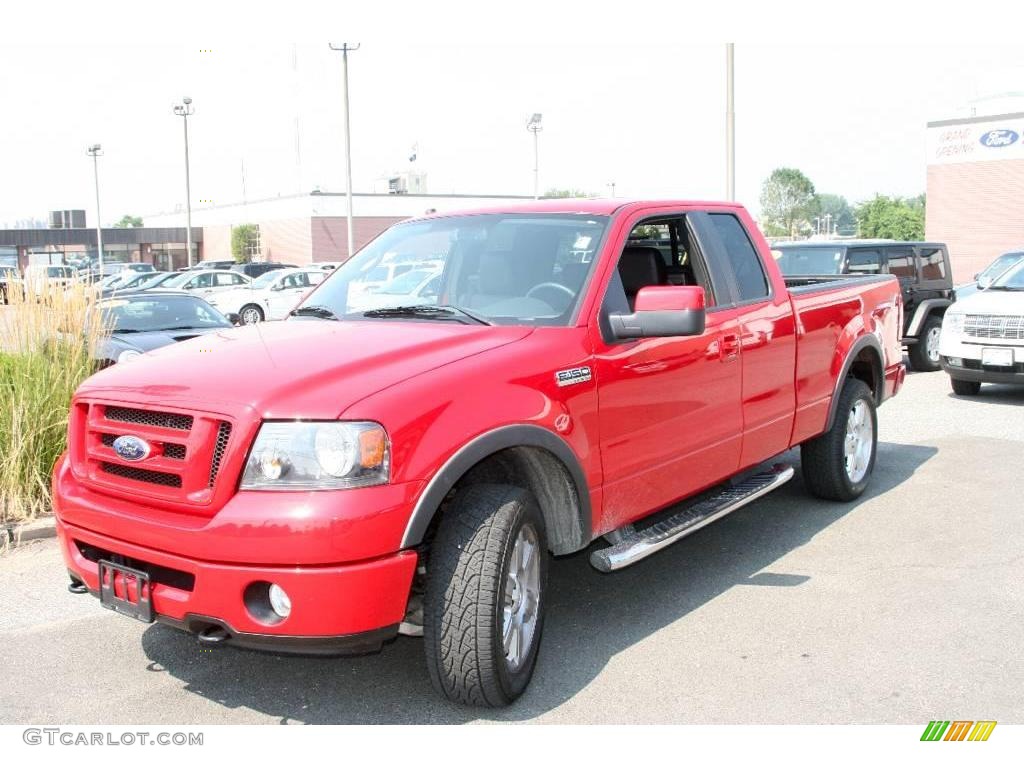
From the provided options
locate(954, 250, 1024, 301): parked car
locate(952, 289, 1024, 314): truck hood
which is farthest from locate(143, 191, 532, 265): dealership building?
locate(952, 289, 1024, 314): truck hood

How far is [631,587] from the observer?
533cm

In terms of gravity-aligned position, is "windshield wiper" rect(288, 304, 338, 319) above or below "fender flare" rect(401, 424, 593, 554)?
above

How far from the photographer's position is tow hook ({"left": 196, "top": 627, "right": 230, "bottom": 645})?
11.3 feet

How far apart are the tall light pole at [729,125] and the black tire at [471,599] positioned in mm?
12211

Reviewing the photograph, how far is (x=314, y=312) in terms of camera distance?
4934 mm

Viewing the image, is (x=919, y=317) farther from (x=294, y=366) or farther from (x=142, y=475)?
(x=142, y=475)

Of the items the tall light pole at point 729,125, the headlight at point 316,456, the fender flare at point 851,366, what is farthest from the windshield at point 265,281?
the headlight at point 316,456

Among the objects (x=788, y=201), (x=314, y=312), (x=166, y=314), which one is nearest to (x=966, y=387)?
(x=314, y=312)

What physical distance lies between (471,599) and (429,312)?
144 centimetres

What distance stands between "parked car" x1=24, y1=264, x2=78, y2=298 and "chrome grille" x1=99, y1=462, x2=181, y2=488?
3615 millimetres

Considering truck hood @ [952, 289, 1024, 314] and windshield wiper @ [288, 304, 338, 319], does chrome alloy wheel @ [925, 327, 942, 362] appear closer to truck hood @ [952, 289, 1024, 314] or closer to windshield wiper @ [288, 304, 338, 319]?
truck hood @ [952, 289, 1024, 314]

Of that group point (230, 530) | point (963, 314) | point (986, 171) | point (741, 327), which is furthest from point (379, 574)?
Answer: point (986, 171)

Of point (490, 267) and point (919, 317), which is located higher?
point (490, 267)

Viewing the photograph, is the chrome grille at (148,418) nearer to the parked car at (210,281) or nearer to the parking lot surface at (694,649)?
the parking lot surface at (694,649)
